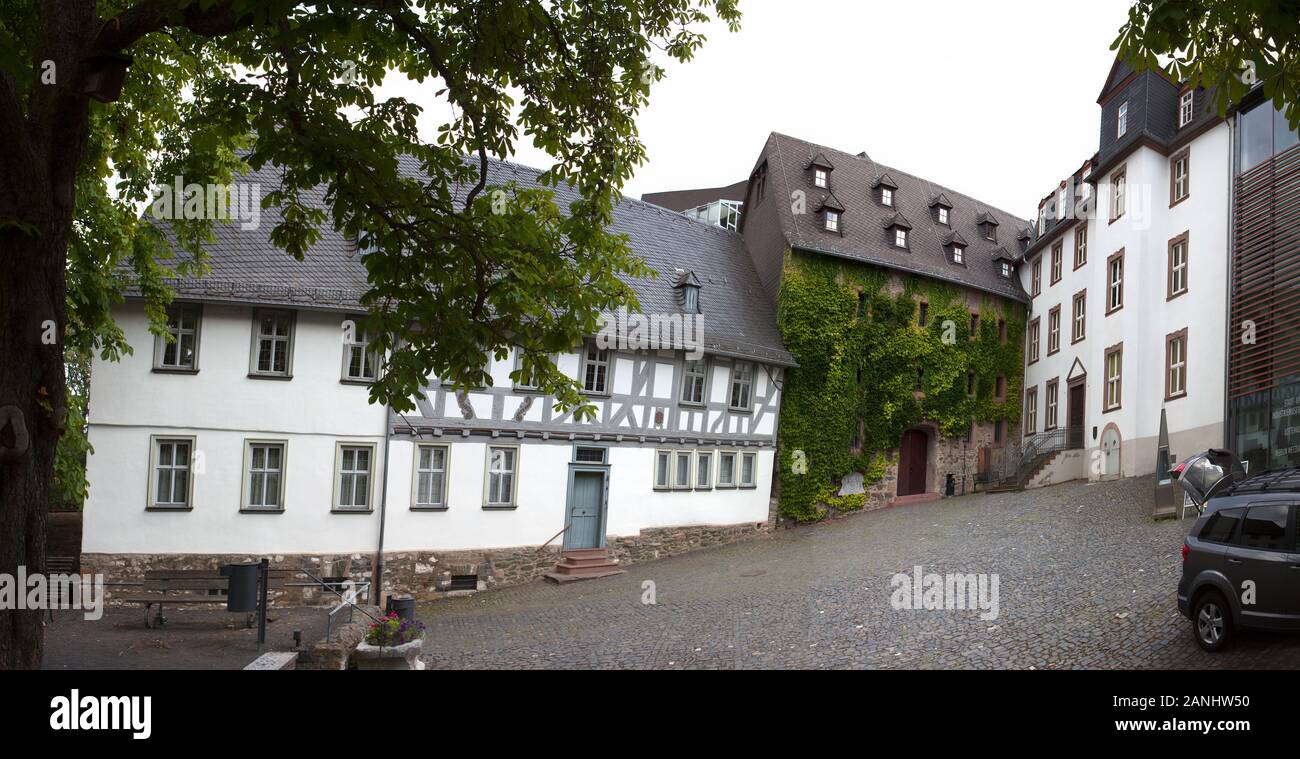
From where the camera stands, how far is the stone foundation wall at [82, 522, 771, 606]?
17.6 metres

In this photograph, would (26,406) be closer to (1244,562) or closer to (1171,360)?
(1244,562)

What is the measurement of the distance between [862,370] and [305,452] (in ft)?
57.8

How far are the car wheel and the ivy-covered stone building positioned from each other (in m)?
17.6

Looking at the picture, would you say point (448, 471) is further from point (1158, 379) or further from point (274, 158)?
point (1158, 379)

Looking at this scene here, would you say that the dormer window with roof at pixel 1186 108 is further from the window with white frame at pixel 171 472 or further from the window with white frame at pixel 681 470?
the window with white frame at pixel 171 472

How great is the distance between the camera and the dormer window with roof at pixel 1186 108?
25000mm

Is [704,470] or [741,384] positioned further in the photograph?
[741,384]

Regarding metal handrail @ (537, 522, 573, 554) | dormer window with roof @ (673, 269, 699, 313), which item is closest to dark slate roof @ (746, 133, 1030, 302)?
dormer window with roof @ (673, 269, 699, 313)

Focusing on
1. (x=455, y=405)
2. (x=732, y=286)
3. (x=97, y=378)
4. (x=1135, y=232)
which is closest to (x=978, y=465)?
(x=1135, y=232)

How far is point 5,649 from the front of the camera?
6023mm

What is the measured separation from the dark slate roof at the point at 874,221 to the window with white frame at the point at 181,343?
56.5 ft

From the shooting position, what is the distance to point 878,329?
29.8m

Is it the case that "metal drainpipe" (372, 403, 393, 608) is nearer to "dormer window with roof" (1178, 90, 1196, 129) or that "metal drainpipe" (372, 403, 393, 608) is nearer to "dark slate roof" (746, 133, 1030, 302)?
"dark slate roof" (746, 133, 1030, 302)

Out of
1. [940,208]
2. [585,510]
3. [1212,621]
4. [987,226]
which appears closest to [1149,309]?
[940,208]
